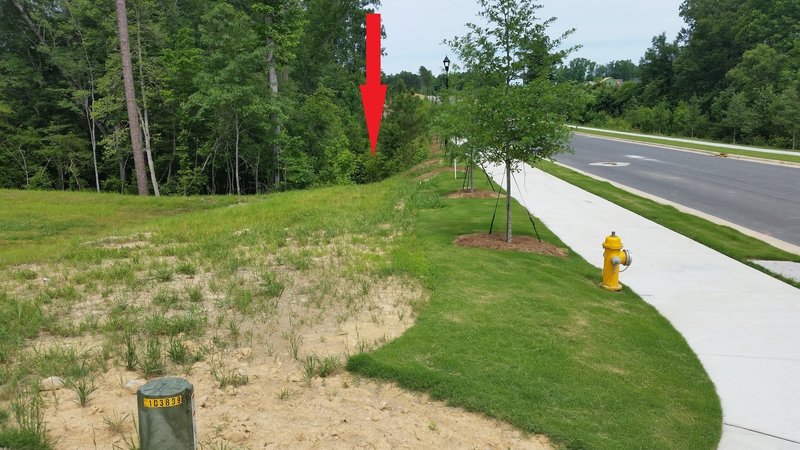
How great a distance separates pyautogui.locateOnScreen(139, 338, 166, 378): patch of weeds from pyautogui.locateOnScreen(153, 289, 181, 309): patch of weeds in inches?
49.3

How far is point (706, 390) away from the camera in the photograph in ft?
13.7

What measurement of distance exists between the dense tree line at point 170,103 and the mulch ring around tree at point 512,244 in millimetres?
15418

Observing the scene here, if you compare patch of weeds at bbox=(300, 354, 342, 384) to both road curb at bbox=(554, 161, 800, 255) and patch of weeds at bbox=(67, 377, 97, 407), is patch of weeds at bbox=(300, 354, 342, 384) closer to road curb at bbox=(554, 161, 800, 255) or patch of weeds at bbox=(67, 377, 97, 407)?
patch of weeds at bbox=(67, 377, 97, 407)

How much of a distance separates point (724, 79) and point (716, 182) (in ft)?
128

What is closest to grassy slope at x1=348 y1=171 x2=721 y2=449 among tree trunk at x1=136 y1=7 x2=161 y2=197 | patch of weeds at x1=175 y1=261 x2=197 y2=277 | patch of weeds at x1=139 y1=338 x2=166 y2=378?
patch of weeds at x1=139 y1=338 x2=166 y2=378

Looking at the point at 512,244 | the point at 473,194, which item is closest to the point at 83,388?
the point at 512,244

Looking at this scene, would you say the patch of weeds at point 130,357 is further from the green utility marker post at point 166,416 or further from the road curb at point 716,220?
the road curb at point 716,220

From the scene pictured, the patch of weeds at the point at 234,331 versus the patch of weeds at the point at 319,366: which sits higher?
the patch of weeds at the point at 234,331

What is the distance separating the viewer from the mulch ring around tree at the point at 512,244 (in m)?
8.45

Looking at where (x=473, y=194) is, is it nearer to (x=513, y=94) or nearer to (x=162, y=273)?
(x=513, y=94)

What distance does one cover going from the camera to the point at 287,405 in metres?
3.63

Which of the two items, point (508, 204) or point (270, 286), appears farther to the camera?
point (508, 204)

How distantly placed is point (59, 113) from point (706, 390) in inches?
1389

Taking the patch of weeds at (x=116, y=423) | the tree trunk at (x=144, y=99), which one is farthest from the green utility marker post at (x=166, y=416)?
the tree trunk at (x=144, y=99)
